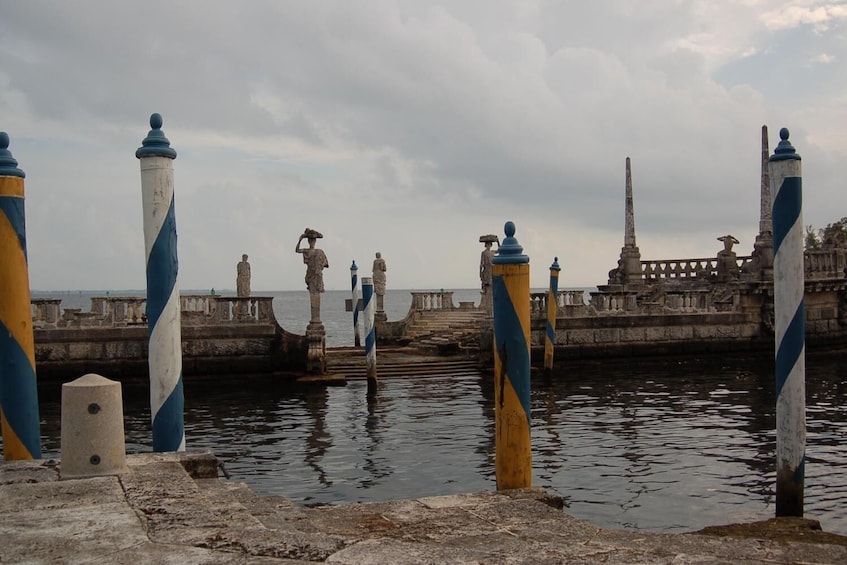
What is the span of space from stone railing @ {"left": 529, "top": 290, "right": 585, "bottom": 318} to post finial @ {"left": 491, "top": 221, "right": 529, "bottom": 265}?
1928 cm

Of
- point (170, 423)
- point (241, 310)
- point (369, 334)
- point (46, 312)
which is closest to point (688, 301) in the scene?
point (369, 334)

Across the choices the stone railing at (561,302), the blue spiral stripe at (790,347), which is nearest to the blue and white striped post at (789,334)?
the blue spiral stripe at (790,347)

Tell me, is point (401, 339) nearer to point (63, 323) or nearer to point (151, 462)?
point (63, 323)

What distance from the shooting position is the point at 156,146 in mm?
6129

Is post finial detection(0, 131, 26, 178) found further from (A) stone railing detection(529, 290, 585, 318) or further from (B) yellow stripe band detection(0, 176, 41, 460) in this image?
(A) stone railing detection(529, 290, 585, 318)

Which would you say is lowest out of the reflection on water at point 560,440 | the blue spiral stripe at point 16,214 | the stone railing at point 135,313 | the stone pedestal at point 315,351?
the reflection on water at point 560,440

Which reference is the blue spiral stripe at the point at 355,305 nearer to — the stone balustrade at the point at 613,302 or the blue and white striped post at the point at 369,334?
the blue and white striped post at the point at 369,334

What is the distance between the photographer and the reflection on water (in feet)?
32.9

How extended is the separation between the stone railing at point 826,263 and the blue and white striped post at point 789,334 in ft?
85.4

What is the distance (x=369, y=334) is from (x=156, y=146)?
15451 mm

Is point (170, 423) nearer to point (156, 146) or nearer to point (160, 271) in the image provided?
point (160, 271)

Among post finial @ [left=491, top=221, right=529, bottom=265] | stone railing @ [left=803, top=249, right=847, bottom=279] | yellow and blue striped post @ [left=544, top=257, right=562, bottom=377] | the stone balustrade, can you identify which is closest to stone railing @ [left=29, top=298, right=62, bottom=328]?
yellow and blue striped post @ [left=544, top=257, right=562, bottom=377]

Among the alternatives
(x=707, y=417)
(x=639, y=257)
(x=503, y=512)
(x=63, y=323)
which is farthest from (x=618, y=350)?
(x=503, y=512)

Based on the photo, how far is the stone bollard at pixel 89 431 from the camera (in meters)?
5.08
